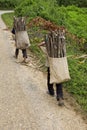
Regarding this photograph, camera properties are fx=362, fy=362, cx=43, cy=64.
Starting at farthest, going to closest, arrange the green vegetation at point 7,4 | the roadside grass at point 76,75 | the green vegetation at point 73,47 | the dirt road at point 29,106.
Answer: the green vegetation at point 7,4 < the green vegetation at point 73,47 < the roadside grass at point 76,75 < the dirt road at point 29,106

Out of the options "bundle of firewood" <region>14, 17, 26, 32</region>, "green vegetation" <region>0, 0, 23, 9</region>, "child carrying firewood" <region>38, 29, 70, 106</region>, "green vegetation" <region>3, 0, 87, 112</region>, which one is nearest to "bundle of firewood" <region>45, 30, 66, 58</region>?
"child carrying firewood" <region>38, 29, 70, 106</region>

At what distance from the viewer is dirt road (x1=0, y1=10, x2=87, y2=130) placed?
8156mm

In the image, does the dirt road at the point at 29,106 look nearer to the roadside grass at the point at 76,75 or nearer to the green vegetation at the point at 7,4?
the roadside grass at the point at 76,75

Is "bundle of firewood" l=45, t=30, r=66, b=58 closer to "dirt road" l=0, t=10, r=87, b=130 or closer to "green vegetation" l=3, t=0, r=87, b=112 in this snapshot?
"dirt road" l=0, t=10, r=87, b=130

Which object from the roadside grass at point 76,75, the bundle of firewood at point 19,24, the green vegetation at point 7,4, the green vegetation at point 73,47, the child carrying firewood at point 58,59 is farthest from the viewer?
the green vegetation at point 7,4

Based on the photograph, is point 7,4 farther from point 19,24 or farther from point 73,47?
point 19,24

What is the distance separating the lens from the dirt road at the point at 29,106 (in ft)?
26.8

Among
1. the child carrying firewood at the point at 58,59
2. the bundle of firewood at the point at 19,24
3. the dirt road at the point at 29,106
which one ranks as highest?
the child carrying firewood at the point at 58,59

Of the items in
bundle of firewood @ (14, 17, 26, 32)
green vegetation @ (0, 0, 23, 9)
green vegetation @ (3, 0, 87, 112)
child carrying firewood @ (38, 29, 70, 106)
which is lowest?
green vegetation @ (0, 0, 23, 9)

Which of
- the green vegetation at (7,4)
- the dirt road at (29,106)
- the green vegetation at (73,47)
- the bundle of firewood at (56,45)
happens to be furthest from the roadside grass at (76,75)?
the green vegetation at (7,4)

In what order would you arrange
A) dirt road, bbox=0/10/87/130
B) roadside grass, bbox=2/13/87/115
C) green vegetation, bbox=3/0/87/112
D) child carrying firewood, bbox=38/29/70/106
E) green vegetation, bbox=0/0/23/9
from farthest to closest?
1. green vegetation, bbox=0/0/23/9
2. green vegetation, bbox=3/0/87/112
3. roadside grass, bbox=2/13/87/115
4. child carrying firewood, bbox=38/29/70/106
5. dirt road, bbox=0/10/87/130

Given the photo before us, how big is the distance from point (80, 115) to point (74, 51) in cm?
812

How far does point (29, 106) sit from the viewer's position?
30.2ft

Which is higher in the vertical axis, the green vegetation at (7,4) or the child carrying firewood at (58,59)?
the child carrying firewood at (58,59)
